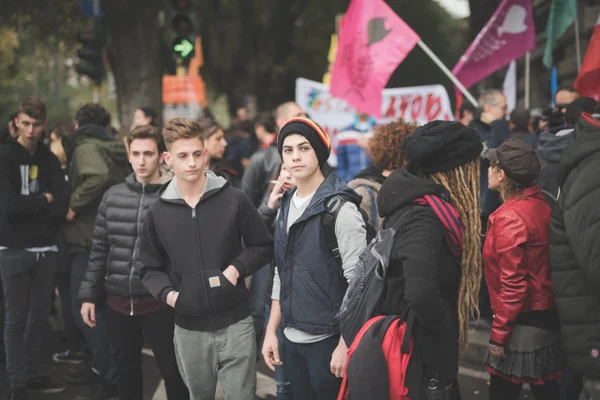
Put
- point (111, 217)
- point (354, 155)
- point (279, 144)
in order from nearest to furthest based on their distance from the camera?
point (279, 144), point (111, 217), point (354, 155)

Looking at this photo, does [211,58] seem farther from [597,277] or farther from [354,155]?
[597,277]

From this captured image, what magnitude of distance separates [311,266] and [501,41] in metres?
5.75

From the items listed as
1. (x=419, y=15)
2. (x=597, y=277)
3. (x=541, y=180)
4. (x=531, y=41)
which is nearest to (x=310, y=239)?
(x=597, y=277)

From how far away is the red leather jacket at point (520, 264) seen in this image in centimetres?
404

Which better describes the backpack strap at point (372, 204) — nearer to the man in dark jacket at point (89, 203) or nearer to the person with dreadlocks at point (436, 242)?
the person with dreadlocks at point (436, 242)

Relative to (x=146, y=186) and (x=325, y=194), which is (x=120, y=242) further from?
(x=325, y=194)

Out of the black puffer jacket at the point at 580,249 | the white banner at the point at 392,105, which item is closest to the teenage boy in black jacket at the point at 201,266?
the black puffer jacket at the point at 580,249

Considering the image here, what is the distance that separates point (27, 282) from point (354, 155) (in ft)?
12.6

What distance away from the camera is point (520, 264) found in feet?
13.3

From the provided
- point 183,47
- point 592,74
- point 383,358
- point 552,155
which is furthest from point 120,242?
point 183,47

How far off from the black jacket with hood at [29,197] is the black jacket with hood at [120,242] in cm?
92

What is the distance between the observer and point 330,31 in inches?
1157

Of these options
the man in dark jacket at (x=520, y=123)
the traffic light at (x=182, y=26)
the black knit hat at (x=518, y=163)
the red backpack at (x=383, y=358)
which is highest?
the traffic light at (x=182, y=26)

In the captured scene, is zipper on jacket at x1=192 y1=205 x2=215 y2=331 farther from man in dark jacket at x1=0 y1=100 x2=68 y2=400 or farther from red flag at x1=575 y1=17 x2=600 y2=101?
red flag at x1=575 y1=17 x2=600 y2=101
